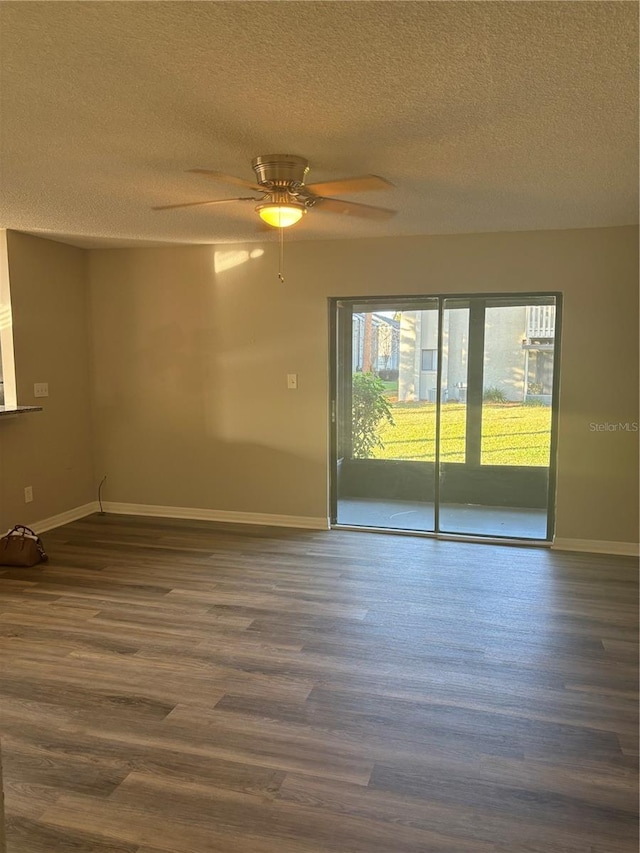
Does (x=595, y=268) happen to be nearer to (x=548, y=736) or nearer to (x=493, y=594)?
(x=493, y=594)

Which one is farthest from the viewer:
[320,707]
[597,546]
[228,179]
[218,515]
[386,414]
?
[218,515]

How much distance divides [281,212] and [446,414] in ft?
8.05

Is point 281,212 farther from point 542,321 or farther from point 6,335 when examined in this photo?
point 6,335

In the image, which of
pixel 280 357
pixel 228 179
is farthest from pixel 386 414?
pixel 228 179

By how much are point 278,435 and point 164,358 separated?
4.29 ft

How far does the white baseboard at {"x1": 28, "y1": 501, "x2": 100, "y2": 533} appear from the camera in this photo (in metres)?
4.97

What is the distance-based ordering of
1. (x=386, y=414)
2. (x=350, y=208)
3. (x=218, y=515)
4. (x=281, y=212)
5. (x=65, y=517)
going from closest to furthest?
(x=281, y=212) → (x=350, y=208) → (x=386, y=414) → (x=65, y=517) → (x=218, y=515)

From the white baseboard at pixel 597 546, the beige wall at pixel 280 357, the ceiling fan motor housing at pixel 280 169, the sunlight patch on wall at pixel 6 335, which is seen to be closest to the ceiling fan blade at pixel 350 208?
the ceiling fan motor housing at pixel 280 169

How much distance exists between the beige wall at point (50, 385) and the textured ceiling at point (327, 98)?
1.38 m

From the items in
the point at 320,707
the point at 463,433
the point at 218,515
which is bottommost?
the point at 320,707

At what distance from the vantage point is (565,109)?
222 cm

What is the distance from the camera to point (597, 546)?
448 centimetres

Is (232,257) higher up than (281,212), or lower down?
higher up

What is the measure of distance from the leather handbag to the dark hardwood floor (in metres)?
0.21
